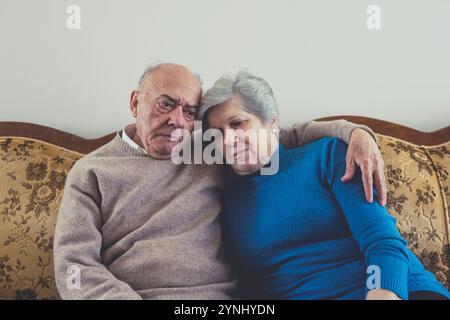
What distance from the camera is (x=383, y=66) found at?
5.17ft

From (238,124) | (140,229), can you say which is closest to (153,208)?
(140,229)

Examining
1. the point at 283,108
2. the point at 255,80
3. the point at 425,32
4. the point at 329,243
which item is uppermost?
the point at 425,32

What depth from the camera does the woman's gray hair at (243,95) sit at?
4.00ft

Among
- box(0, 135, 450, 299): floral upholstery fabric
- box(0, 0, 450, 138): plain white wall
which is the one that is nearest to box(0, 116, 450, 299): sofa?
box(0, 135, 450, 299): floral upholstery fabric

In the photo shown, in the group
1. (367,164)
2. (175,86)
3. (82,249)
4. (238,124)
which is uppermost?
(175,86)

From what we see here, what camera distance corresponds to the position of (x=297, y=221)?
1.16m

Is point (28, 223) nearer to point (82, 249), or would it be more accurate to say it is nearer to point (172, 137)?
point (82, 249)

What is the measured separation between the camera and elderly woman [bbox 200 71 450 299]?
1062 millimetres

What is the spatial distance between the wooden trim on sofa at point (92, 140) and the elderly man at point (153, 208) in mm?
214

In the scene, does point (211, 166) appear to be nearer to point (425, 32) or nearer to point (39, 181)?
point (39, 181)

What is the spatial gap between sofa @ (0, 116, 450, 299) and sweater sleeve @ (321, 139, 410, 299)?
0.26 m

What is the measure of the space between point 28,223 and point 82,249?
0.29m
